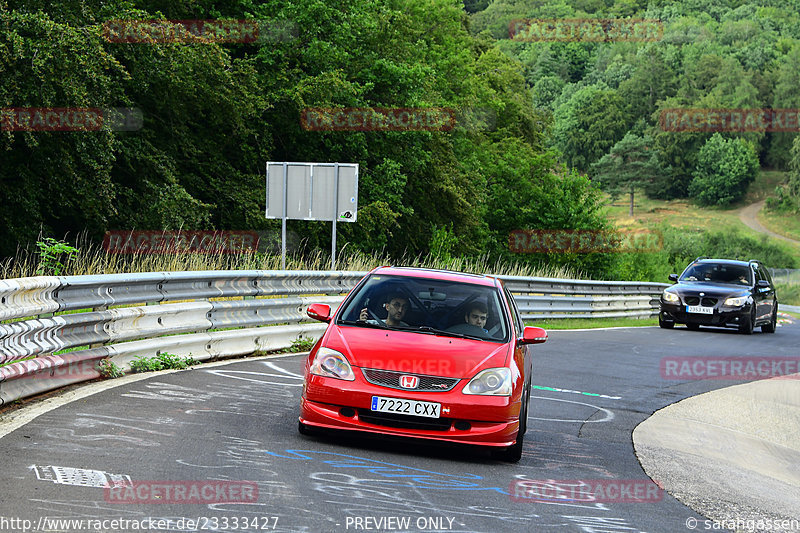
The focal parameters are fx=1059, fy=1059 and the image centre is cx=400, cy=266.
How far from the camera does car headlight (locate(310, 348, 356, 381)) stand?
24.7 feet

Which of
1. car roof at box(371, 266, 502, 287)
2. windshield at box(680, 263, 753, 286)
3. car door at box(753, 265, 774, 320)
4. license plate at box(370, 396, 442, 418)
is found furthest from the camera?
windshield at box(680, 263, 753, 286)

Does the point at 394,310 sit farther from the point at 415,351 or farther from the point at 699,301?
the point at 699,301

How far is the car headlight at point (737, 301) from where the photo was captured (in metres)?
24.1

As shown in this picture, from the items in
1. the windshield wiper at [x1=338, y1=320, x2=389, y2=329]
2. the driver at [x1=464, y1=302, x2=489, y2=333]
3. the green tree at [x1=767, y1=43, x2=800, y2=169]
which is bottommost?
the windshield wiper at [x1=338, y1=320, x2=389, y2=329]

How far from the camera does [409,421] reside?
7.39 meters

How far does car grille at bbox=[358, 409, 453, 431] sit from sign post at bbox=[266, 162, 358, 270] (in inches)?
463

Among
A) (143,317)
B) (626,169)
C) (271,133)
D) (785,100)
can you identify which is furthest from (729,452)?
(785,100)

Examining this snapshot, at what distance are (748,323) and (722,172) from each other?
13987cm

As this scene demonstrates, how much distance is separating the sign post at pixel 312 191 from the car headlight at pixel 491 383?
11.6m

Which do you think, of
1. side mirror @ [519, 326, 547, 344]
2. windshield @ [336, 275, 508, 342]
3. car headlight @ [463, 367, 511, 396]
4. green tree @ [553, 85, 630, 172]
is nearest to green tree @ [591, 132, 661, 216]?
green tree @ [553, 85, 630, 172]

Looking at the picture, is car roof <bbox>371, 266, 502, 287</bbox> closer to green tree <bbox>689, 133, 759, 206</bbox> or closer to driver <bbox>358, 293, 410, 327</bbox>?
driver <bbox>358, 293, 410, 327</bbox>

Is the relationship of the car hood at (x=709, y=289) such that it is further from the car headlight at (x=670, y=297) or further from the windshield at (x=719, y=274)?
the windshield at (x=719, y=274)

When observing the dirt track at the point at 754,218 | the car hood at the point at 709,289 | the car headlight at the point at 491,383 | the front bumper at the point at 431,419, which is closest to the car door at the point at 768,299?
the car hood at the point at 709,289

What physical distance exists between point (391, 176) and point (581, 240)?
51.1 ft
